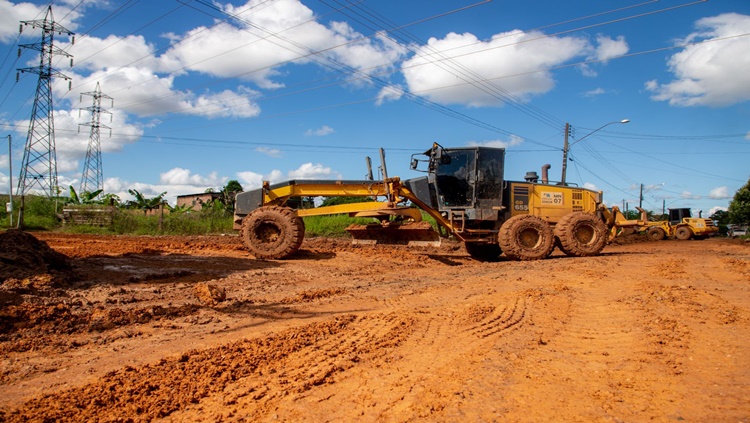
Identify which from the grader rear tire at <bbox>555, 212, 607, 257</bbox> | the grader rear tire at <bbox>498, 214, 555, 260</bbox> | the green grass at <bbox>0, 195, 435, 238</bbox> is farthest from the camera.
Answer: the green grass at <bbox>0, 195, 435, 238</bbox>

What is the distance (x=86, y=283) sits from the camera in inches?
272

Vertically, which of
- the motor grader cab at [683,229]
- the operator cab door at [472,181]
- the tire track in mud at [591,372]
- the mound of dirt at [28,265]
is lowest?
the tire track in mud at [591,372]

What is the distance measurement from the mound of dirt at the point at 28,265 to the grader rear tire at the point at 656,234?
3238 centimetres

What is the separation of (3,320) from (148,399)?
271cm

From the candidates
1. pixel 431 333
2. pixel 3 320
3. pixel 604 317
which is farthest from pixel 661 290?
pixel 3 320

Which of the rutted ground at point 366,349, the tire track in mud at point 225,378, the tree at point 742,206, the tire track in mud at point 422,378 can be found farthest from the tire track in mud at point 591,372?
the tree at point 742,206

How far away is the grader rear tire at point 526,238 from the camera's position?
11.9 m

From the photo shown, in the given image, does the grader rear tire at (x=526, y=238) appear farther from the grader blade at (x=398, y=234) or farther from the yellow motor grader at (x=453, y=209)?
the grader blade at (x=398, y=234)

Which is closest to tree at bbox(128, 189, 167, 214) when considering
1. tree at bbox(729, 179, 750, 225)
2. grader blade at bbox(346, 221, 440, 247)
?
grader blade at bbox(346, 221, 440, 247)

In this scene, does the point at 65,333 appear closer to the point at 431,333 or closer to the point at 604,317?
the point at 431,333

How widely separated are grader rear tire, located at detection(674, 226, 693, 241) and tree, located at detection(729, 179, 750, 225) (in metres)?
9.16

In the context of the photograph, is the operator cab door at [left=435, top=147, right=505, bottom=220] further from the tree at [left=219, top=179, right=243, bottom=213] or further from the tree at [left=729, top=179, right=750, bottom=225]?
the tree at [left=729, top=179, right=750, bottom=225]

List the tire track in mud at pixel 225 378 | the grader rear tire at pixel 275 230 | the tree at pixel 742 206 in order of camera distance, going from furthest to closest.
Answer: the tree at pixel 742 206 < the grader rear tire at pixel 275 230 < the tire track in mud at pixel 225 378

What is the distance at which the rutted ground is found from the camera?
124 inches
